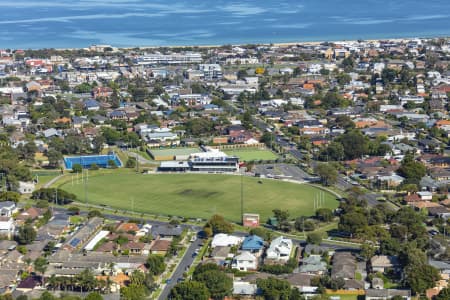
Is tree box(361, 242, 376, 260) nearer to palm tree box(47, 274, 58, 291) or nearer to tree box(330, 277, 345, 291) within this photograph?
tree box(330, 277, 345, 291)

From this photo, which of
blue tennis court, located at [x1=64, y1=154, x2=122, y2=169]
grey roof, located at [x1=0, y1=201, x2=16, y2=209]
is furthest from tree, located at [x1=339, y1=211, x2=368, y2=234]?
blue tennis court, located at [x1=64, y1=154, x2=122, y2=169]

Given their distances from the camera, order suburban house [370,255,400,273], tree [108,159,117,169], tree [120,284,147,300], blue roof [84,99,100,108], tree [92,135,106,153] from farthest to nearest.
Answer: blue roof [84,99,100,108] → tree [92,135,106,153] → tree [108,159,117,169] → suburban house [370,255,400,273] → tree [120,284,147,300]

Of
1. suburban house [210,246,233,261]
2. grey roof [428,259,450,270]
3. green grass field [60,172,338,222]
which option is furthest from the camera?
green grass field [60,172,338,222]

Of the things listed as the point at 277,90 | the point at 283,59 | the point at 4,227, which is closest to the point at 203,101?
the point at 277,90

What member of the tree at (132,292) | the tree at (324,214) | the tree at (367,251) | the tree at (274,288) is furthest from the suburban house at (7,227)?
the tree at (367,251)

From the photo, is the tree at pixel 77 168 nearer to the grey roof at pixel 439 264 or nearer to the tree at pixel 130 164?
the tree at pixel 130 164

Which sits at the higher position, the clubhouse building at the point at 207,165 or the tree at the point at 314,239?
the clubhouse building at the point at 207,165

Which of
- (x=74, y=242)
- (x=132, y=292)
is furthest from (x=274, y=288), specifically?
(x=74, y=242)
